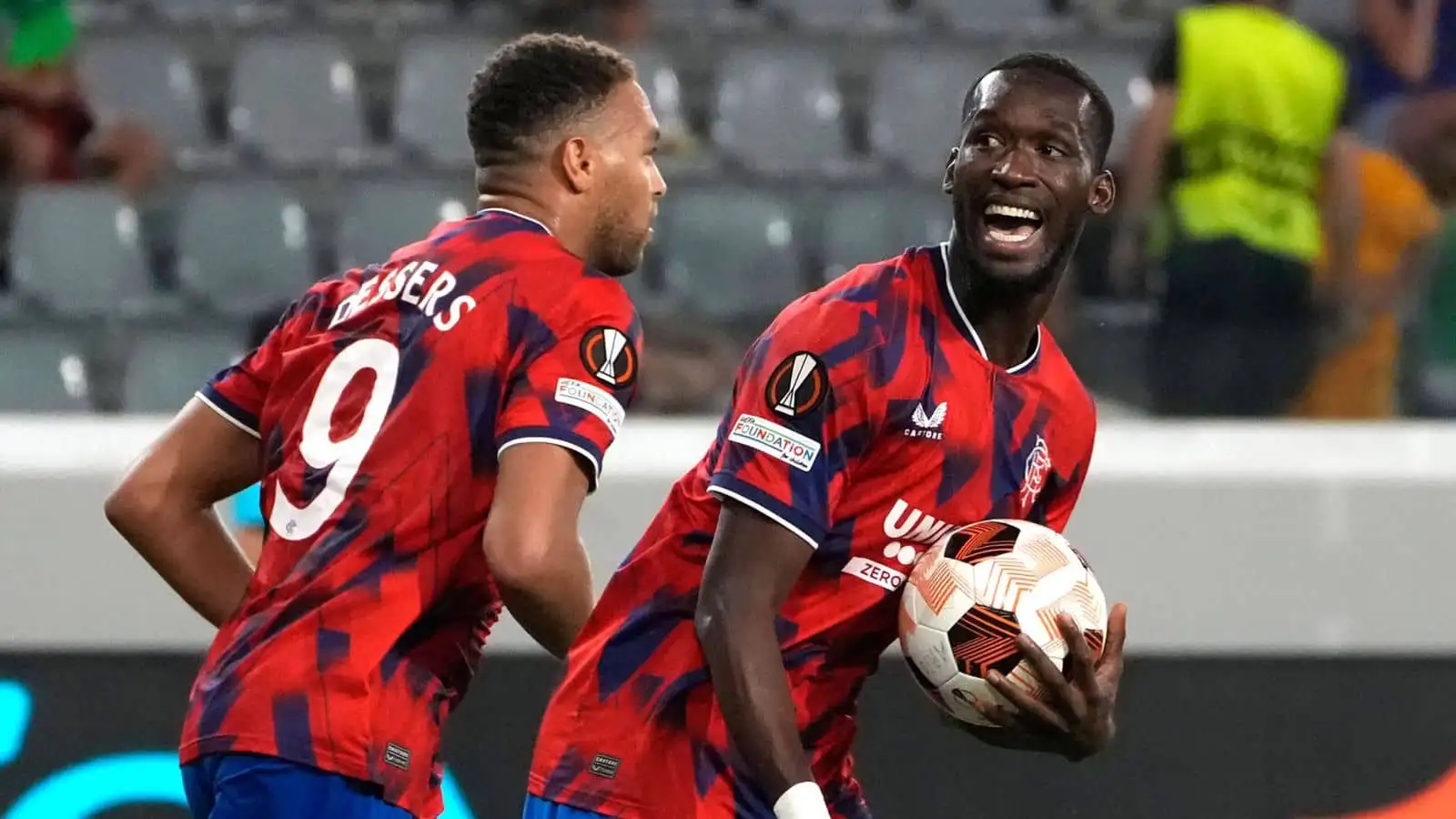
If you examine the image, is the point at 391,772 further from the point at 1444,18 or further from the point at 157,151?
the point at 1444,18

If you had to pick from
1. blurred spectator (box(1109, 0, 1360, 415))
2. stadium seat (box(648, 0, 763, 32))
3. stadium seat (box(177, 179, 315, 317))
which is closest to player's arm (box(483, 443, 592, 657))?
blurred spectator (box(1109, 0, 1360, 415))

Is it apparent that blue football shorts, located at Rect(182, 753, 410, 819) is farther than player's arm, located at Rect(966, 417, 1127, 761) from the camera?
Yes

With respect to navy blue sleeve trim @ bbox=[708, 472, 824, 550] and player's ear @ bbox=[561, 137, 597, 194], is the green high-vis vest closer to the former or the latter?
player's ear @ bbox=[561, 137, 597, 194]

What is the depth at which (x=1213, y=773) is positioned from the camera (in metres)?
4.38

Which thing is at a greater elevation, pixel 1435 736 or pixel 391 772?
pixel 391 772

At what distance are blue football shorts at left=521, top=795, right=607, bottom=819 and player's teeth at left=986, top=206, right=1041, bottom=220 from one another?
1011 millimetres

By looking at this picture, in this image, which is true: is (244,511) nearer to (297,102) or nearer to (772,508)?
(772,508)

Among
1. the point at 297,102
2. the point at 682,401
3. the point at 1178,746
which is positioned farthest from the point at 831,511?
the point at 297,102

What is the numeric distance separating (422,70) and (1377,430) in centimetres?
389

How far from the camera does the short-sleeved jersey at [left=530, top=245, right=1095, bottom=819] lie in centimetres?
273

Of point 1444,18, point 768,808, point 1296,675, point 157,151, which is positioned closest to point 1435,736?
point 1296,675

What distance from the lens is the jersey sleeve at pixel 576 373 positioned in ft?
9.34

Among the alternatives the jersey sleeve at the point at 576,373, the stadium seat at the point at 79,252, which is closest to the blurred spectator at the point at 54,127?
the stadium seat at the point at 79,252

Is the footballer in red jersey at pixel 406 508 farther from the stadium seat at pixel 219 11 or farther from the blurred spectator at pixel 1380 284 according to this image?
the stadium seat at pixel 219 11
